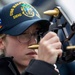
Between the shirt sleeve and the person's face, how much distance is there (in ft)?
0.72

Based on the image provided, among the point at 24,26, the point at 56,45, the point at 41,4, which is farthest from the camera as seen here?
the point at 41,4

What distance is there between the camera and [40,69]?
0.97m


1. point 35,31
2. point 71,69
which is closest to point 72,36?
Answer: point 35,31

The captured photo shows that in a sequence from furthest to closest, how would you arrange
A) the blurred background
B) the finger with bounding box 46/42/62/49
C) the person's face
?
the blurred background
the person's face
the finger with bounding box 46/42/62/49

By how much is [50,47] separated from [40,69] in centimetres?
9

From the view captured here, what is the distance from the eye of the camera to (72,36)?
0.93m

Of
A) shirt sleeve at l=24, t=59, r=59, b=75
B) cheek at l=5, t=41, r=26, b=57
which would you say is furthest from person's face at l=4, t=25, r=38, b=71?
shirt sleeve at l=24, t=59, r=59, b=75

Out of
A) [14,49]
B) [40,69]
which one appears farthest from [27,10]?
[40,69]

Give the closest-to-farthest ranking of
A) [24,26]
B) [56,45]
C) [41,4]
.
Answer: [56,45], [24,26], [41,4]

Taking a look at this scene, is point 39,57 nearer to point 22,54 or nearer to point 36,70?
point 36,70

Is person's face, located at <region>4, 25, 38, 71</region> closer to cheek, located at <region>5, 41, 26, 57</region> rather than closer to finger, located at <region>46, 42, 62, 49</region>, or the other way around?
cheek, located at <region>5, 41, 26, 57</region>

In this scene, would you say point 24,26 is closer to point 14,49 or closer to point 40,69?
point 14,49

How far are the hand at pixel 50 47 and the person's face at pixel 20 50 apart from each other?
0.82 feet

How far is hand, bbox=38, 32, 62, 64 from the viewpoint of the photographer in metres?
0.92
